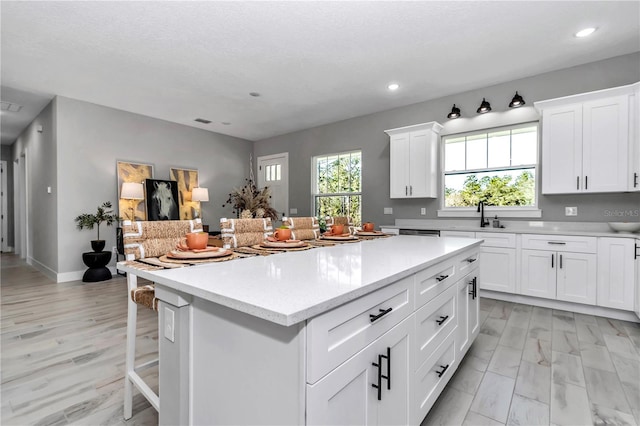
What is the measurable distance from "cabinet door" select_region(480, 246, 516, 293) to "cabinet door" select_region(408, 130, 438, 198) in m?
1.16

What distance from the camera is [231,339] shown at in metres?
0.91

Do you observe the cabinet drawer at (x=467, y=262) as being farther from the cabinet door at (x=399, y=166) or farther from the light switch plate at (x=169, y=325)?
the cabinet door at (x=399, y=166)

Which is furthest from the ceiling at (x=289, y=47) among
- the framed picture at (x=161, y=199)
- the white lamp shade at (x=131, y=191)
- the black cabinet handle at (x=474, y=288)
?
the black cabinet handle at (x=474, y=288)

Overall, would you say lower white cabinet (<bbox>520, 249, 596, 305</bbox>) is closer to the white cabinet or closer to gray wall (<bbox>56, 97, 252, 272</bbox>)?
the white cabinet

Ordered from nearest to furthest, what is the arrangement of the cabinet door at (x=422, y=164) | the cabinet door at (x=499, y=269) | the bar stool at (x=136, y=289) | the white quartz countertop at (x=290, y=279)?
the white quartz countertop at (x=290, y=279)
the bar stool at (x=136, y=289)
the cabinet door at (x=499, y=269)
the cabinet door at (x=422, y=164)

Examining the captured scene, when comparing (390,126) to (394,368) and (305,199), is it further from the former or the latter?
(394,368)

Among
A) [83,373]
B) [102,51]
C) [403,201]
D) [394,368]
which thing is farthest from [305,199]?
[394,368]

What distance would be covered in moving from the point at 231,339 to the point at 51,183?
5583 mm

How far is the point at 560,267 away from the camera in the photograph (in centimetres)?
330

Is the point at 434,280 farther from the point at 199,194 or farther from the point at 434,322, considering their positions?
the point at 199,194

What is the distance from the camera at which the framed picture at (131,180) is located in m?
5.18

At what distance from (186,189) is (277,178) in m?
1.92

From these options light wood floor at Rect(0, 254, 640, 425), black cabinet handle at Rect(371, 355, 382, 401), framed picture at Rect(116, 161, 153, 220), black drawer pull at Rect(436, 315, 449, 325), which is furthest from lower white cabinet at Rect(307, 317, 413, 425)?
framed picture at Rect(116, 161, 153, 220)

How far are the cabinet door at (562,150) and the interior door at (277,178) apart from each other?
15.0 feet
